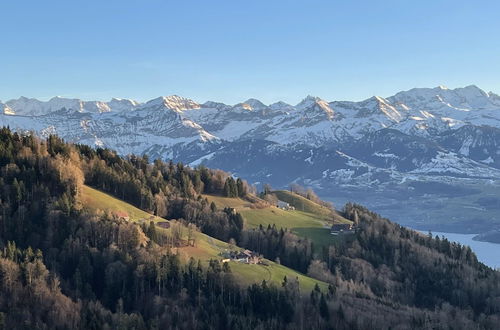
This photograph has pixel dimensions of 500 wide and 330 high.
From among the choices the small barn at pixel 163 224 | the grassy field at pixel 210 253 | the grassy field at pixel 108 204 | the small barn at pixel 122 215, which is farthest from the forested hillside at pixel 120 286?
the small barn at pixel 163 224

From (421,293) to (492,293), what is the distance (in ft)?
69.9

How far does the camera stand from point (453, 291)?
643 feet

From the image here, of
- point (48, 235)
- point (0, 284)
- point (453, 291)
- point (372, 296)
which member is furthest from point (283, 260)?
point (0, 284)

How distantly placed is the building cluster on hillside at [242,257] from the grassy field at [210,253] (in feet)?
8.01

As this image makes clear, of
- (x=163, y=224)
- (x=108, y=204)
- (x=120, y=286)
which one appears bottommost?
(x=120, y=286)

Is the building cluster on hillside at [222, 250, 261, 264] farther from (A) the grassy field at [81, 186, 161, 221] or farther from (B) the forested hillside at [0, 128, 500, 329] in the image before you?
(A) the grassy field at [81, 186, 161, 221]

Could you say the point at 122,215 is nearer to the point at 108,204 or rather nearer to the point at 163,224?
the point at 108,204

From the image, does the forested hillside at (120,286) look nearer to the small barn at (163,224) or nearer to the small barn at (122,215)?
the small barn at (122,215)

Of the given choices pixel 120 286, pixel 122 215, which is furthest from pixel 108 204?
pixel 120 286

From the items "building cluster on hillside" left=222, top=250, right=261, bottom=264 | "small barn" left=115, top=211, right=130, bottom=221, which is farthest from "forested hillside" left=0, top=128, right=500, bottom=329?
"building cluster on hillside" left=222, top=250, right=261, bottom=264

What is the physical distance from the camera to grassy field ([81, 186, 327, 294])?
165 meters

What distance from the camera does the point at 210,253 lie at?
177 meters

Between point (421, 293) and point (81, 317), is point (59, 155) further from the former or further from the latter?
point (421, 293)

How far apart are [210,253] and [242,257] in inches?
362
